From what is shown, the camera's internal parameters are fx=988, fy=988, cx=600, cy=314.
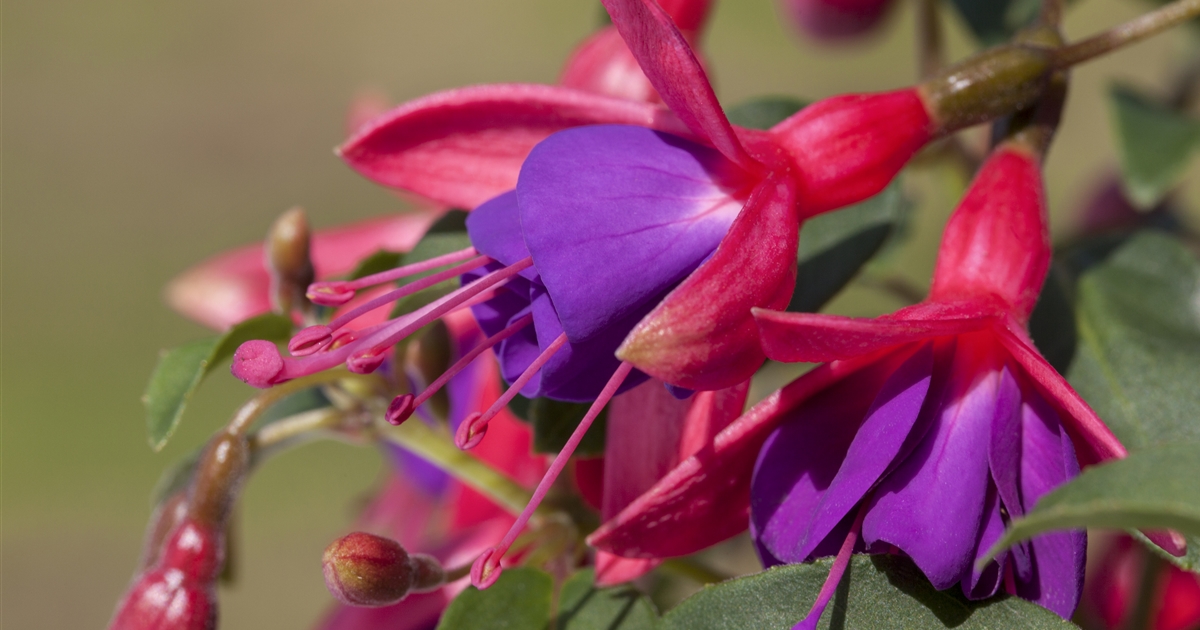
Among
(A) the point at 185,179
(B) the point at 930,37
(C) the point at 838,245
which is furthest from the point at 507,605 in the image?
(A) the point at 185,179

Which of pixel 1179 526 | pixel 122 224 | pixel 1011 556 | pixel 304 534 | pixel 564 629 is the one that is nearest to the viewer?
pixel 1179 526

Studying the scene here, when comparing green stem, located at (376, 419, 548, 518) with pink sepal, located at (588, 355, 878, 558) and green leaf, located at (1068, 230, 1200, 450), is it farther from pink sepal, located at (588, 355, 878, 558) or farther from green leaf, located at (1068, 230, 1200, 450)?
green leaf, located at (1068, 230, 1200, 450)

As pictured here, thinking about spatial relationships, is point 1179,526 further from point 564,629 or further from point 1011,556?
point 564,629

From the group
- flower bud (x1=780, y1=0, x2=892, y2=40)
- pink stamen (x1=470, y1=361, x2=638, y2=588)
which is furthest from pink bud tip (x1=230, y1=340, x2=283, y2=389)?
flower bud (x1=780, y1=0, x2=892, y2=40)

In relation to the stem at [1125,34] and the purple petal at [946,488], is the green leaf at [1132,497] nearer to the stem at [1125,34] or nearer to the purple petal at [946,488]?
the purple petal at [946,488]

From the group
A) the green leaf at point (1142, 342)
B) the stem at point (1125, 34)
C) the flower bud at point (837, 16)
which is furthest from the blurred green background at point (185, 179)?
the stem at point (1125, 34)

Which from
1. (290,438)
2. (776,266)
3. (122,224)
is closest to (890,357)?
(776,266)

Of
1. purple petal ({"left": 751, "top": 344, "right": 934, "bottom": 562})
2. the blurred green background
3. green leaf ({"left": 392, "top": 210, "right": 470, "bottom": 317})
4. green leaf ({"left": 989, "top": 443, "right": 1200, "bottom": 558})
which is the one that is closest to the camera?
green leaf ({"left": 989, "top": 443, "right": 1200, "bottom": 558})
